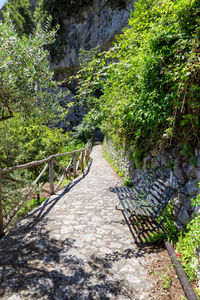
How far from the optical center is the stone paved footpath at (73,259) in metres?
1.68

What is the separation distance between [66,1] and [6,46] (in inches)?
908

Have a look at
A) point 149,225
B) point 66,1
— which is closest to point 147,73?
point 149,225

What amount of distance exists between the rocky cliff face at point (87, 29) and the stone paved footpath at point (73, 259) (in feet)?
45.3

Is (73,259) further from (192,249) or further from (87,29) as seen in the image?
(87,29)

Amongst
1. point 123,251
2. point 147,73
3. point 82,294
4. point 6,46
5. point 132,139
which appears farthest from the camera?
Result: point 132,139

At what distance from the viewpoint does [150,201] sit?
9.34ft

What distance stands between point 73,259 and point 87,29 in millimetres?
23642

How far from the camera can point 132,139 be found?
184 inches

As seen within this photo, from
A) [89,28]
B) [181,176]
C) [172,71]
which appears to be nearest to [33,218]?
[181,176]

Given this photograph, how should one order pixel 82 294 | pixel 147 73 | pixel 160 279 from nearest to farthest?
pixel 82 294, pixel 160 279, pixel 147 73

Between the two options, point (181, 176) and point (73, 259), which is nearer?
point (73, 259)

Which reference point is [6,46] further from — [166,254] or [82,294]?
[166,254]

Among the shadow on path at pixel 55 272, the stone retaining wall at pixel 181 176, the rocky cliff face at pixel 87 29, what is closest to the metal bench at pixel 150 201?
the stone retaining wall at pixel 181 176

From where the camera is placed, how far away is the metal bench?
2.42m
